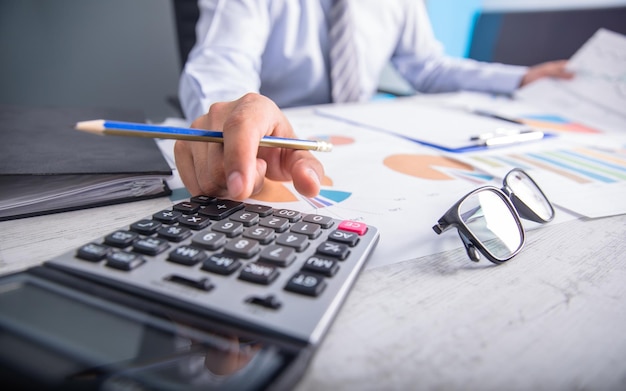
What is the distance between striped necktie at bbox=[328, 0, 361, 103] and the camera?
87 cm

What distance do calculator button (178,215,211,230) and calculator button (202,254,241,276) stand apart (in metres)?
0.05

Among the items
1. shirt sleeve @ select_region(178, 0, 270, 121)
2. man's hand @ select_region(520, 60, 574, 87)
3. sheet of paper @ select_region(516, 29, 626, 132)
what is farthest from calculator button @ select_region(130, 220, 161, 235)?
man's hand @ select_region(520, 60, 574, 87)

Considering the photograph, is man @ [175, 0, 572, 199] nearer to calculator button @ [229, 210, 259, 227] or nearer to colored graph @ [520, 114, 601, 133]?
calculator button @ [229, 210, 259, 227]

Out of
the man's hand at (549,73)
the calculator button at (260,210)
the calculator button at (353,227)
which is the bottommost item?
the calculator button at (353,227)

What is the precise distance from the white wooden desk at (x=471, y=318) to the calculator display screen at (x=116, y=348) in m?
0.03

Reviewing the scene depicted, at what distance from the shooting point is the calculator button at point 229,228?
0.82ft

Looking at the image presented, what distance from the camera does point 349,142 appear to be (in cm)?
54

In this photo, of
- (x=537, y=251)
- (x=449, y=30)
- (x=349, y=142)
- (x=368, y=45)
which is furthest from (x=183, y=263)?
(x=449, y=30)

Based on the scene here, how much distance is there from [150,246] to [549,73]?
105cm

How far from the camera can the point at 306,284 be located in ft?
0.65

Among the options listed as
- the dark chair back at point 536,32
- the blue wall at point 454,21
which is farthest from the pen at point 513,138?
the blue wall at point 454,21

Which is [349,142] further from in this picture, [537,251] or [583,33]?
[583,33]

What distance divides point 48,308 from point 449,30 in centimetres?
200

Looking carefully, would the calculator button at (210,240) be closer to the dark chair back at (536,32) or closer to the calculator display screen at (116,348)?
the calculator display screen at (116,348)
